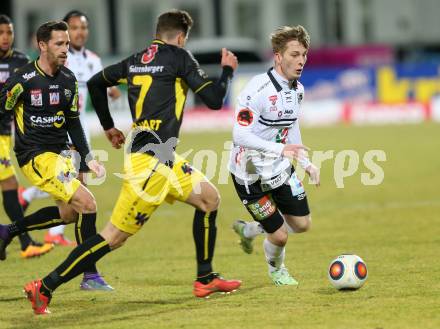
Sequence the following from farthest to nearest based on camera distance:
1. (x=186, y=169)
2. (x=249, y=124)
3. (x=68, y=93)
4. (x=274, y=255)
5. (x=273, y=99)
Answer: (x=274, y=255) → (x=68, y=93) → (x=273, y=99) → (x=249, y=124) → (x=186, y=169)

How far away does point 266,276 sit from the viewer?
901cm

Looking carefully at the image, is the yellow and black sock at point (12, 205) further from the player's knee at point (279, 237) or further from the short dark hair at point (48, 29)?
the player's knee at point (279, 237)

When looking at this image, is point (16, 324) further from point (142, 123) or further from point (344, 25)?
point (344, 25)

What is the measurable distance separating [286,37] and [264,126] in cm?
77

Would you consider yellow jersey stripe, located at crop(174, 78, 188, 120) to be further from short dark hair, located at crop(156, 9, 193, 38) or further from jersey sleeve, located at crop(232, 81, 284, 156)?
jersey sleeve, located at crop(232, 81, 284, 156)

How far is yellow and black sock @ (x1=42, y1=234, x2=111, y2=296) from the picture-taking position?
292 inches

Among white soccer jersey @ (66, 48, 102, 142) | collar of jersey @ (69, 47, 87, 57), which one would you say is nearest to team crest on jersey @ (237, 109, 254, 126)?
white soccer jersey @ (66, 48, 102, 142)

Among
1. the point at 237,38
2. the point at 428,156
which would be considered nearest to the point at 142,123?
the point at 428,156

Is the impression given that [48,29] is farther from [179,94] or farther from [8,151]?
[8,151]

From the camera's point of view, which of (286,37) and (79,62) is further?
(79,62)

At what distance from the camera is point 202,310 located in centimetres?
747

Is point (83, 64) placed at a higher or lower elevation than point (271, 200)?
higher

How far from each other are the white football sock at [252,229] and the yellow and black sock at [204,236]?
1.51 meters

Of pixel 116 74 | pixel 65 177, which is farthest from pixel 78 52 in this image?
pixel 116 74
